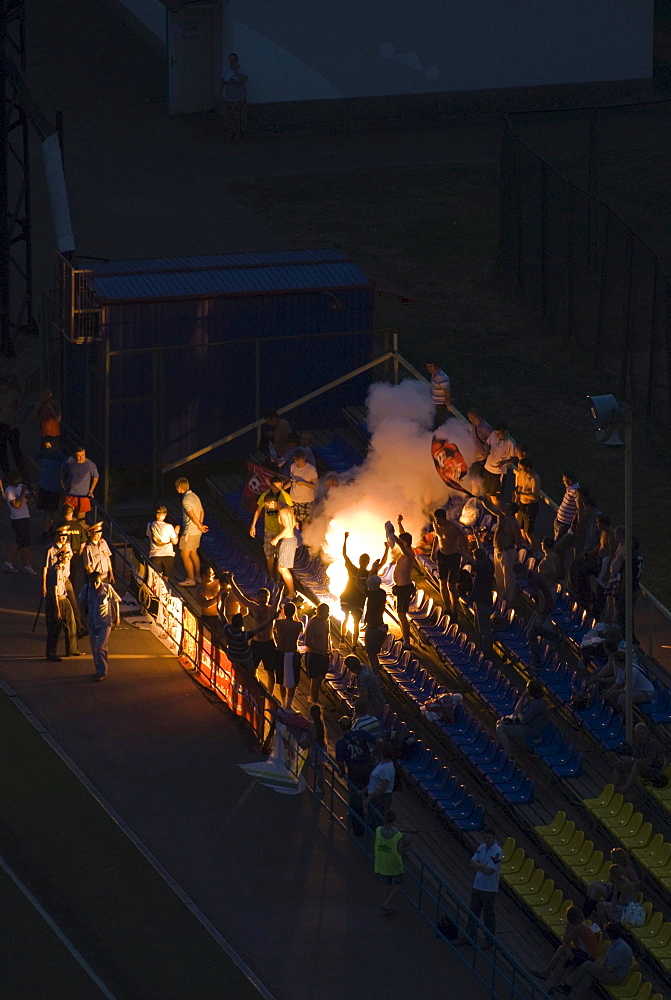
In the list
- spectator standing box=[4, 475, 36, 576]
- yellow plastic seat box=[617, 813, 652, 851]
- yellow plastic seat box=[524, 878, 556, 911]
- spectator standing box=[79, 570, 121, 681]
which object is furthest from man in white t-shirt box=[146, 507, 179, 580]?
yellow plastic seat box=[617, 813, 652, 851]

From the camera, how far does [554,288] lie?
148ft

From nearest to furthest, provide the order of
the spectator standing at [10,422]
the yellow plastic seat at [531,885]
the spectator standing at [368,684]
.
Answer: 1. the yellow plastic seat at [531,885]
2. the spectator standing at [368,684]
3. the spectator standing at [10,422]

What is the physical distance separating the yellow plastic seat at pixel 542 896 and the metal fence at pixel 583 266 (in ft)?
51.5

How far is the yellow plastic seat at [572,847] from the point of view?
27.5 m

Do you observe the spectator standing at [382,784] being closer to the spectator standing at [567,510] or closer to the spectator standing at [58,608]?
the spectator standing at [58,608]

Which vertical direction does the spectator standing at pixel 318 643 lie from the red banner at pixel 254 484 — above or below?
below

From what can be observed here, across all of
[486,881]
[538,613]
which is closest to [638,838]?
[486,881]

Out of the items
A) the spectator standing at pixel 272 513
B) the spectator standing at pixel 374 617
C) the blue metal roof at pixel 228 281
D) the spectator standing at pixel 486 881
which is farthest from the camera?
the blue metal roof at pixel 228 281

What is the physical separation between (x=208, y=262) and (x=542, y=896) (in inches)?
603

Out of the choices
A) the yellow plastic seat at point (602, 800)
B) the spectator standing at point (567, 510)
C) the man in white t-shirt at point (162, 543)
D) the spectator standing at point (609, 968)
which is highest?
the spectator standing at point (567, 510)

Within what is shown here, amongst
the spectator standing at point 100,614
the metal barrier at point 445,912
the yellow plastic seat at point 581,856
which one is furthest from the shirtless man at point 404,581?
the yellow plastic seat at point 581,856

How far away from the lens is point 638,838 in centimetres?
2764

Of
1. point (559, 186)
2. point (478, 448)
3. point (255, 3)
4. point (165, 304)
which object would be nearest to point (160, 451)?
point (165, 304)

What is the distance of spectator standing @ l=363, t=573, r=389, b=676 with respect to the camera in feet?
100
